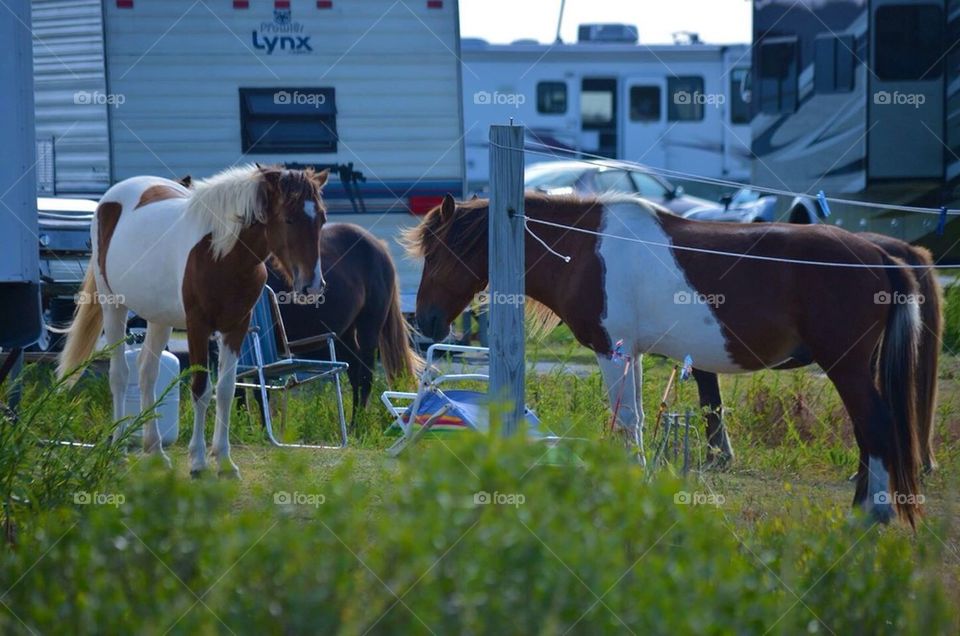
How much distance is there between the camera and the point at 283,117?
10.8m

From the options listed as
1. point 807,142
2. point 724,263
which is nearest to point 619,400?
point 724,263

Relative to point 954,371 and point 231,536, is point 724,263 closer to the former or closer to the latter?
point 231,536

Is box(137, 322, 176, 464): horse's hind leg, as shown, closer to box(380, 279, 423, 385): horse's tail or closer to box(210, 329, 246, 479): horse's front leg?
box(210, 329, 246, 479): horse's front leg

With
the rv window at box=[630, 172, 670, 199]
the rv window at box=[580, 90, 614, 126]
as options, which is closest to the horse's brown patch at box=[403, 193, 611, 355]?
the rv window at box=[630, 172, 670, 199]

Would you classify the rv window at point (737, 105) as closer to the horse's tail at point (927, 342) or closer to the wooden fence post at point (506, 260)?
the horse's tail at point (927, 342)

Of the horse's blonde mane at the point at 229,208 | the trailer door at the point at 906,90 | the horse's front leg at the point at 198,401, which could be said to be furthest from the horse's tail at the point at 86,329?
the trailer door at the point at 906,90

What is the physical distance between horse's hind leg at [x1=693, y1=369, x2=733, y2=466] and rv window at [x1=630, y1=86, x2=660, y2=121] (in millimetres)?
17808

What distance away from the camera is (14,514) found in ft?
13.6

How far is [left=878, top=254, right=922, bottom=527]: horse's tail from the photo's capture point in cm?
556

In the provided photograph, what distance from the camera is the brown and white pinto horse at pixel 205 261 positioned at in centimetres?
611

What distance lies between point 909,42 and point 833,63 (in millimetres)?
985

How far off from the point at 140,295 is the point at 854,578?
4.48m

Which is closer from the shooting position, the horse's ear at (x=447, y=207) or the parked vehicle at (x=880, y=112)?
the horse's ear at (x=447, y=207)

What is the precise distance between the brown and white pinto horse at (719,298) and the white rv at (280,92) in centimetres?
446
